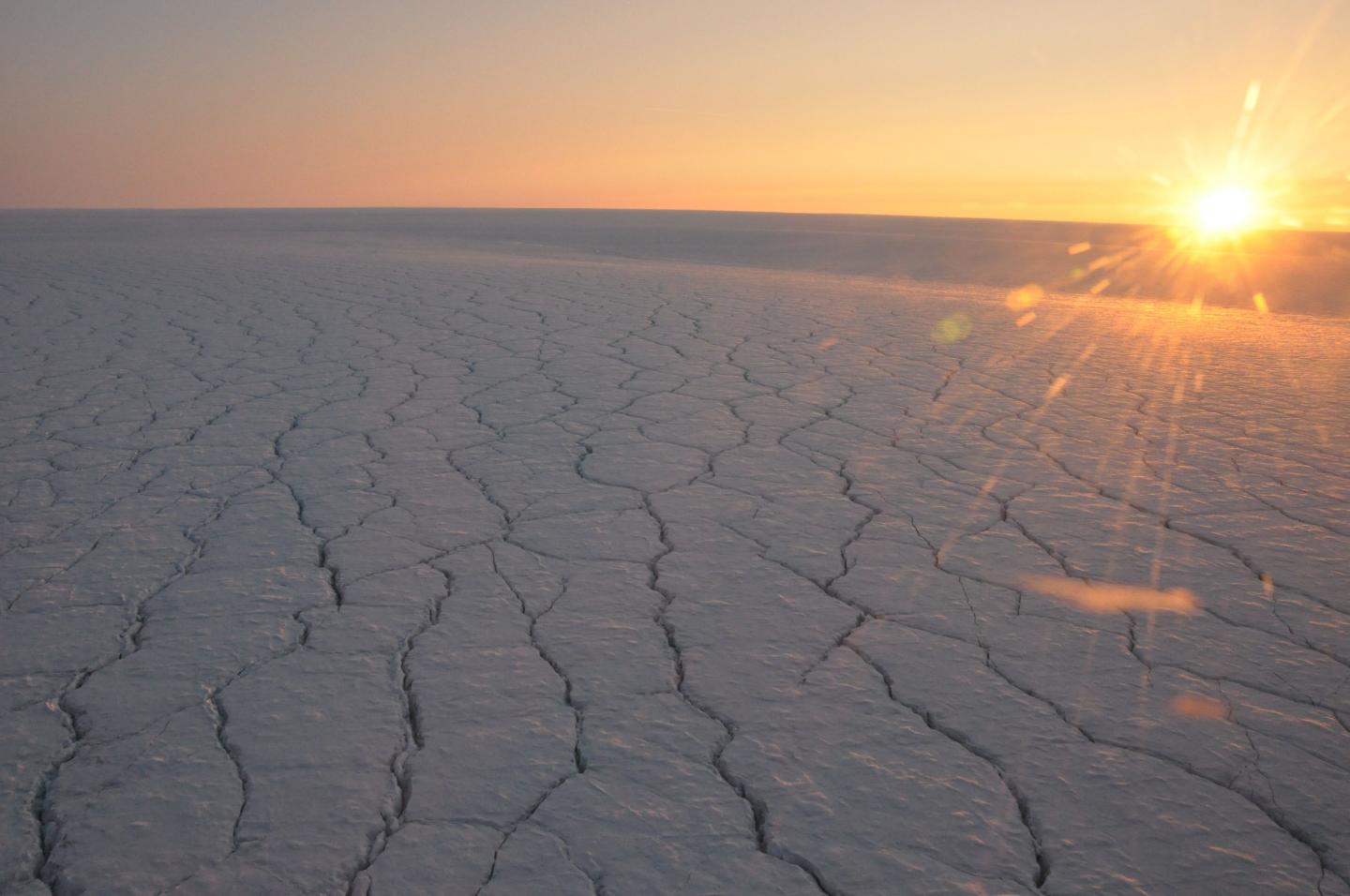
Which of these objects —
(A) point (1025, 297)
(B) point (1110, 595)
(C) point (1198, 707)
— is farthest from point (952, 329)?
(C) point (1198, 707)

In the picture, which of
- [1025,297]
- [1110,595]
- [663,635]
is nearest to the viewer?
[663,635]

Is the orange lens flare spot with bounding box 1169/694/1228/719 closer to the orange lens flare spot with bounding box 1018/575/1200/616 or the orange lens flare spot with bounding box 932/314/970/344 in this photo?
the orange lens flare spot with bounding box 1018/575/1200/616

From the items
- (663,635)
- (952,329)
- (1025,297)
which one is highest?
(1025,297)

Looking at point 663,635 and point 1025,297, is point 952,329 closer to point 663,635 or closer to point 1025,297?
point 1025,297

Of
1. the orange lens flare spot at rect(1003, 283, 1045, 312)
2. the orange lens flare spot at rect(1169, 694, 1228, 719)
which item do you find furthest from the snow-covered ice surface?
the orange lens flare spot at rect(1003, 283, 1045, 312)

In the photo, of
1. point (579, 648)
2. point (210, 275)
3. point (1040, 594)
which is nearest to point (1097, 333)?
point (1040, 594)
